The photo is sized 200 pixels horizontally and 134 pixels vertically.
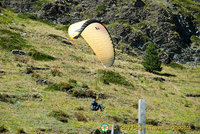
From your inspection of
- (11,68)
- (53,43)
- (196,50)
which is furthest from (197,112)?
(196,50)

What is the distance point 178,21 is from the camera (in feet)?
306

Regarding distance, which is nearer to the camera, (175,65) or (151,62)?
(151,62)

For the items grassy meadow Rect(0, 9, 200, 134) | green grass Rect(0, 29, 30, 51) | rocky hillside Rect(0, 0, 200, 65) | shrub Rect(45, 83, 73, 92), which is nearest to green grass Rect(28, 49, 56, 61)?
grassy meadow Rect(0, 9, 200, 134)

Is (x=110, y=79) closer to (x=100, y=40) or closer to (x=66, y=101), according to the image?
(x=66, y=101)

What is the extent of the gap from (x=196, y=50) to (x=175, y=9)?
98.4ft

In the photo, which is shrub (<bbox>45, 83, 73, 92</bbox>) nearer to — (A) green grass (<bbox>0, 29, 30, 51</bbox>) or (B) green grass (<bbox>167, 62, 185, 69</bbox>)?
(A) green grass (<bbox>0, 29, 30, 51</bbox>)

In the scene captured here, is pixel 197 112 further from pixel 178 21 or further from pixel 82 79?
pixel 178 21

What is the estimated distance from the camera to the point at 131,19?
83312 millimetres

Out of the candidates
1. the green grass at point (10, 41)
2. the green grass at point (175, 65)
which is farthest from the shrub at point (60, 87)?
the green grass at point (175, 65)

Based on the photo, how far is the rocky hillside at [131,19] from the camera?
251 ft

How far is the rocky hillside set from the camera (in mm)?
76438

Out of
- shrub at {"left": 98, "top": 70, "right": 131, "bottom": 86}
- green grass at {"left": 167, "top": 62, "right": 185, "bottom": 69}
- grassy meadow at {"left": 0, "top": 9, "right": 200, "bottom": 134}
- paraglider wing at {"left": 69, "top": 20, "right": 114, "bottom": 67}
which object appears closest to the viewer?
grassy meadow at {"left": 0, "top": 9, "right": 200, "bottom": 134}

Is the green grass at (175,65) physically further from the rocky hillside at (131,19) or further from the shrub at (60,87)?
the shrub at (60,87)

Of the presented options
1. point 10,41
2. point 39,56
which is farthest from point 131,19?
point 39,56
